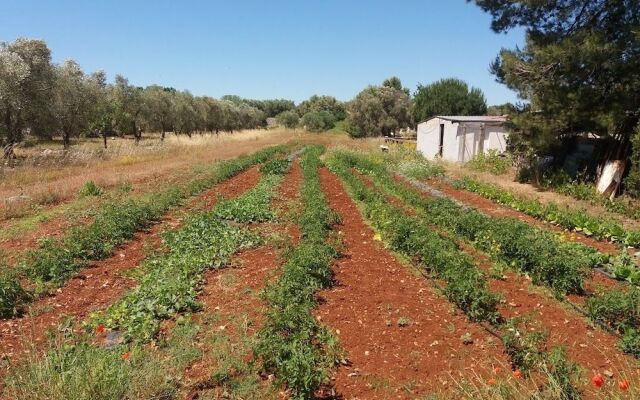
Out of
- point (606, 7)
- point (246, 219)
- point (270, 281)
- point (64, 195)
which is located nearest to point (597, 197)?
point (606, 7)

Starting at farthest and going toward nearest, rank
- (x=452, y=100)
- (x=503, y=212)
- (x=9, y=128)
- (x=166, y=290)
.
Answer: (x=452, y=100)
(x=9, y=128)
(x=503, y=212)
(x=166, y=290)

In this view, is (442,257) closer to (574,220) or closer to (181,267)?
(181,267)

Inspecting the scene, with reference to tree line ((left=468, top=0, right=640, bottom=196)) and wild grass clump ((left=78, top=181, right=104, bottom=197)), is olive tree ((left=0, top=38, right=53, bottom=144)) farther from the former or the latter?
tree line ((left=468, top=0, right=640, bottom=196))

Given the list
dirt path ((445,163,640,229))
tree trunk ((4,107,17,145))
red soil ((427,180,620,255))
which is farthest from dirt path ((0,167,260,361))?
tree trunk ((4,107,17,145))

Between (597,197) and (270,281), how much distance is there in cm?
1273

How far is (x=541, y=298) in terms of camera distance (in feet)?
22.4

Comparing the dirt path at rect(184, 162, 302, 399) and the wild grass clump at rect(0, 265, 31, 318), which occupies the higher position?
the wild grass clump at rect(0, 265, 31, 318)

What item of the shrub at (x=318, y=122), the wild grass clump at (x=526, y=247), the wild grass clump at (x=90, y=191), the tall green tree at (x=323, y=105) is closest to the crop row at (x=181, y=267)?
the wild grass clump at (x=526, y=247)

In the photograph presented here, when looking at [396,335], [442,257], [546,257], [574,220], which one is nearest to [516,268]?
[546,257]

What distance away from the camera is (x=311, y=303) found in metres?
6.24

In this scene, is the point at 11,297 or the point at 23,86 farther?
the point at 23,86

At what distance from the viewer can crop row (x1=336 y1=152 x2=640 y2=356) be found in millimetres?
5809

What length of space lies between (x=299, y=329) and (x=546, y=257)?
179 inches

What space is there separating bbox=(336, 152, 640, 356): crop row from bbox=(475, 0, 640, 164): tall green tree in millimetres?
6974
